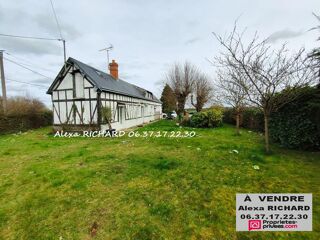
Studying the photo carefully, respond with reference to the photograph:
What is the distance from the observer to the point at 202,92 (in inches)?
957

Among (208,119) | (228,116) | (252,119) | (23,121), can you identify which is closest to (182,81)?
(228,116)

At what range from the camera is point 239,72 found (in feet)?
23.0

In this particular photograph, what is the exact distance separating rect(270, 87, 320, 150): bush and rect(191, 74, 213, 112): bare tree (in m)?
16.6

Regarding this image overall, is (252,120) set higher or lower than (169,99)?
lower

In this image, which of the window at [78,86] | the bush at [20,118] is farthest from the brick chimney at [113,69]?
the bush at [20,118]

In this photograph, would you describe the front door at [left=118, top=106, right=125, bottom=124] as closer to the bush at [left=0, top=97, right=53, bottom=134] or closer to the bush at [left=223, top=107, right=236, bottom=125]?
the bush at [left=0, top=97, right=53, bottom=134]

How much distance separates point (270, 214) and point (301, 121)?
5366mm

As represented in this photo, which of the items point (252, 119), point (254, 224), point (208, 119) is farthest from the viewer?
point (208, 119)

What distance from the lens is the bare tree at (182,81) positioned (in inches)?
816

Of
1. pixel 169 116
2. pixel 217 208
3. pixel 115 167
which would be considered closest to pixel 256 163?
pixel 217 208

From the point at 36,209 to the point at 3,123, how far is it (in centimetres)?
1498

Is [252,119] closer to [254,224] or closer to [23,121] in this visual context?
[254,224]

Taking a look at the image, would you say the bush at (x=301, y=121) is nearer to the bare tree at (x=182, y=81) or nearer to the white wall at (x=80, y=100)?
the white wall at (x=80, y=100)

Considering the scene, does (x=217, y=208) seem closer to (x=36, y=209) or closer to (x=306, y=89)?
(x=36, y=209)
